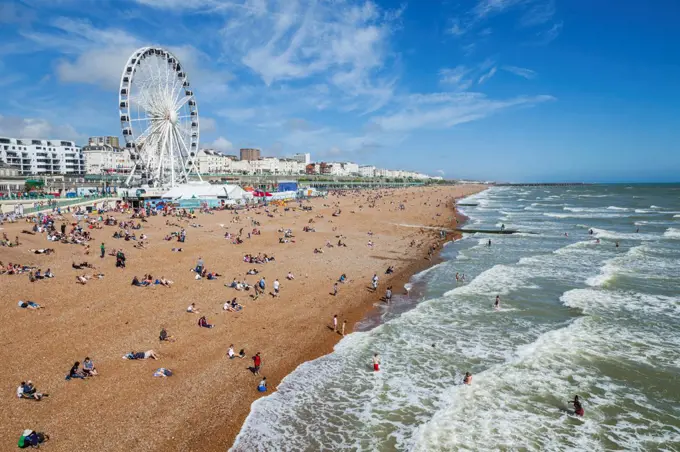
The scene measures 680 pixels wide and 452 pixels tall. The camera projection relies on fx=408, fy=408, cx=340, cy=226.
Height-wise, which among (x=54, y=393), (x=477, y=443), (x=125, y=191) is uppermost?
(x=125, y=191)

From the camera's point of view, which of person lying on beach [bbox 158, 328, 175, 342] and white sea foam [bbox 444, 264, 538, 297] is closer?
person lying on beach [bbox 158, 328, 175, 342]

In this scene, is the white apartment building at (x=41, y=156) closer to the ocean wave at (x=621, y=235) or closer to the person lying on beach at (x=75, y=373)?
the person lying on beach at (x=75, y=373)

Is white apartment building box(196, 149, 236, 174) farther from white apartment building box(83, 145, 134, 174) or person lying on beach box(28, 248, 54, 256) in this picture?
person lying on beach box(28, 248, 54, 256)

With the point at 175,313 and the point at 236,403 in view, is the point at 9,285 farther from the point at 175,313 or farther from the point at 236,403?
the point at 236,403

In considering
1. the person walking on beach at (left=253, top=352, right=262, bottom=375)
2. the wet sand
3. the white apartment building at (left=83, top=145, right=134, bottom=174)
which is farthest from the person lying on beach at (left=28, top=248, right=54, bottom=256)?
the white apartment building at (left=83, top=145, right=134, bottom=174)

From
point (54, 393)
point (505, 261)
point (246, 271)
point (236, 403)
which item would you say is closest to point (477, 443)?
point (236, 403)

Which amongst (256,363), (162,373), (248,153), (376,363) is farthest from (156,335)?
(248,153)
